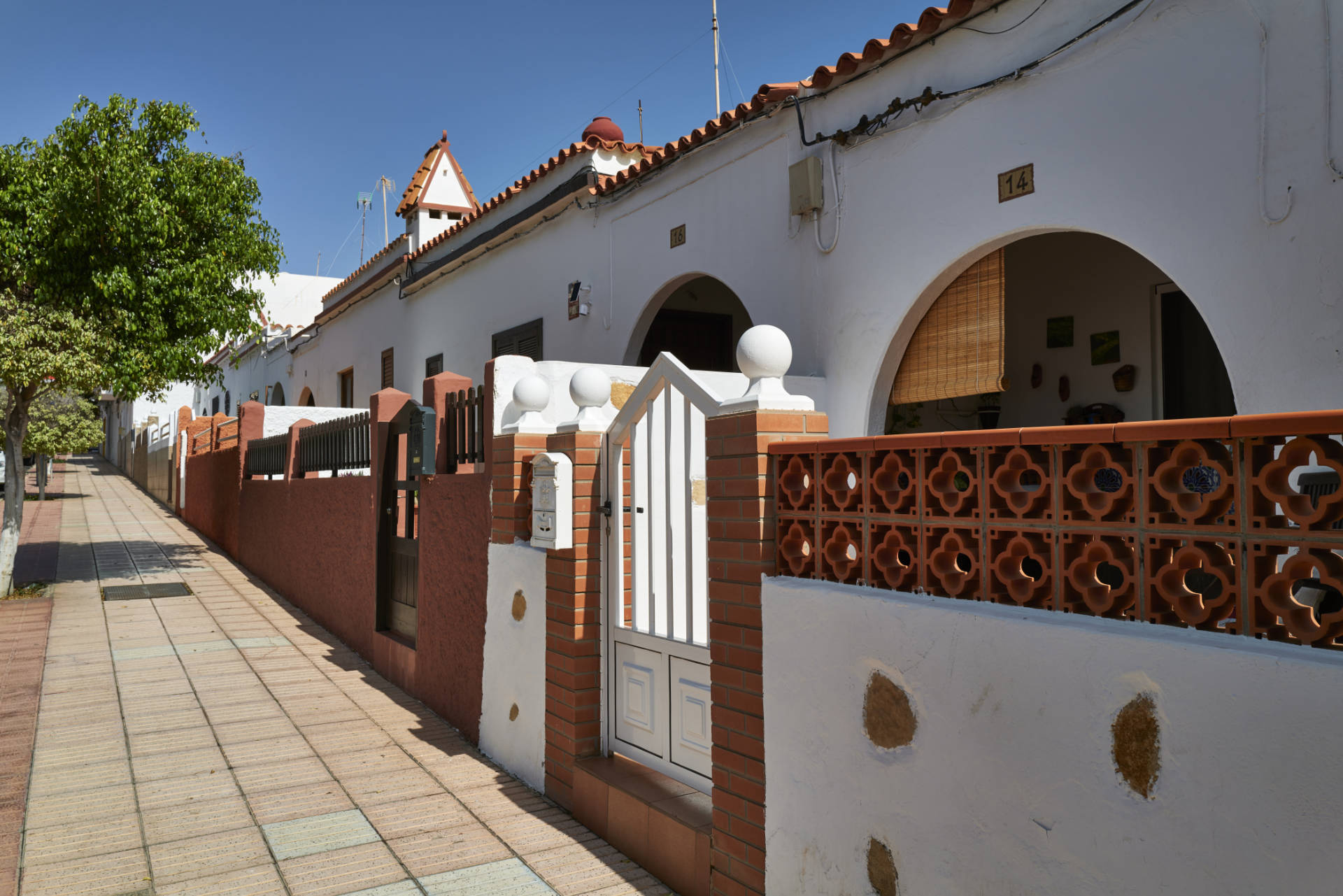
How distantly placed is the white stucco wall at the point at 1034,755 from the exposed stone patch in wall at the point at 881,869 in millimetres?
26

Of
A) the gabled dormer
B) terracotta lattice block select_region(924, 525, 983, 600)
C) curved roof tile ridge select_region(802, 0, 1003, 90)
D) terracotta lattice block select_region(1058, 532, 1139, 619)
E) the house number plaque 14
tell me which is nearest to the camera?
terracotta lattice block select_region(1058, 532, 1139, 619)

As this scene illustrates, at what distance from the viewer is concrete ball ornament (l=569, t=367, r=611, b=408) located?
440 centimetres

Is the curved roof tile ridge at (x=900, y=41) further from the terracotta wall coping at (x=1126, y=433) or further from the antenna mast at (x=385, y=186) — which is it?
the antenna mast at (x=385, y=186)

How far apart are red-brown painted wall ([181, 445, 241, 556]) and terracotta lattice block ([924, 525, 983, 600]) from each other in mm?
13072

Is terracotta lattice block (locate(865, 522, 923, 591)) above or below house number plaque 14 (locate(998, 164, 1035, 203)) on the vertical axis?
below

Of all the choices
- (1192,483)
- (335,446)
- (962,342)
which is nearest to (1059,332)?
(962,342)

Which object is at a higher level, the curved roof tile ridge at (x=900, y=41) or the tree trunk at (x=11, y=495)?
the curved roof tile ridge at (x=900, y=41)

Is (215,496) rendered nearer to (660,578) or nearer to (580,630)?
(580,630)

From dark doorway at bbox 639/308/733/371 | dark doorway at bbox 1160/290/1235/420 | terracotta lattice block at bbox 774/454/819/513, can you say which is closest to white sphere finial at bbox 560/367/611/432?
terracotta lattice block at bbox 774/454/819/513

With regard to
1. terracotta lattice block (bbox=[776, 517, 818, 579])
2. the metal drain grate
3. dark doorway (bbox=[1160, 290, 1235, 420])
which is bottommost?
the metal drain grate

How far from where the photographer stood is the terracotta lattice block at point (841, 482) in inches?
110

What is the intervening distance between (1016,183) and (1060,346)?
7.96 feet

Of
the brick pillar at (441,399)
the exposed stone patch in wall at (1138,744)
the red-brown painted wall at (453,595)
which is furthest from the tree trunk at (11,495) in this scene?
Result: the exposed stone patch in wall at (1138,744)

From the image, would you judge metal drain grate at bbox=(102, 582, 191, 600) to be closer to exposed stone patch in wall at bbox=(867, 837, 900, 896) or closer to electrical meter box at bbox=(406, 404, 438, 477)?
electrical meter box at bbox=(406, 404, 438, 477)
